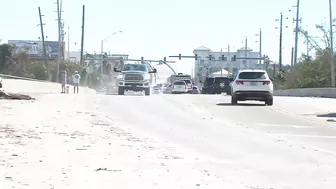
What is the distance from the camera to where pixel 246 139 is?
53.5 ft

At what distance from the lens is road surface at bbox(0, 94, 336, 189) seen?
10.0 meters

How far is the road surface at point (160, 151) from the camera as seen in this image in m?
10.0

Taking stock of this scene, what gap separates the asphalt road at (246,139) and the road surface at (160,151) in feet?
0.06

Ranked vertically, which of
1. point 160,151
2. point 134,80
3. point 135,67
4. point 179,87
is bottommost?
point 160,151

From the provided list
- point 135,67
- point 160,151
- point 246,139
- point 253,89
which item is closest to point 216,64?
point 135,67

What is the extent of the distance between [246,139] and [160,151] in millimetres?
3623

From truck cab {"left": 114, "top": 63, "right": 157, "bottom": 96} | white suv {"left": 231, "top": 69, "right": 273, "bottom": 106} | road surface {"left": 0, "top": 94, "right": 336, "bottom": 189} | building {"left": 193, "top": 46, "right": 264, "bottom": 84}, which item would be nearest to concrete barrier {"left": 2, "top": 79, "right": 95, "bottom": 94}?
truck cab {"left": 114, "top": 63, "right": 157, "bottom": 96}

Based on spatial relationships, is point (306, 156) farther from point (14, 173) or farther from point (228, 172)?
point (14, 173)

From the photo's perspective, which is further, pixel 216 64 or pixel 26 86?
pixel 216 64

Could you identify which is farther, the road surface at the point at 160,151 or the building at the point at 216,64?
the building at the point at 216,64

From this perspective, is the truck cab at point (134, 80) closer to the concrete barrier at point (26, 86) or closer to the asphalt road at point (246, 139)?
the concrete barrier at point (26, 86)

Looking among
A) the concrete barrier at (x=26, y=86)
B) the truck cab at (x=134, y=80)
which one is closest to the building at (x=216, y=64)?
the concrete barrier at (x=26, y=86)

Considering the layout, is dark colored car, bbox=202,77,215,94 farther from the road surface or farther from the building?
the building

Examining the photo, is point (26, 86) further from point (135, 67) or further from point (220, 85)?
point (220, 85)
